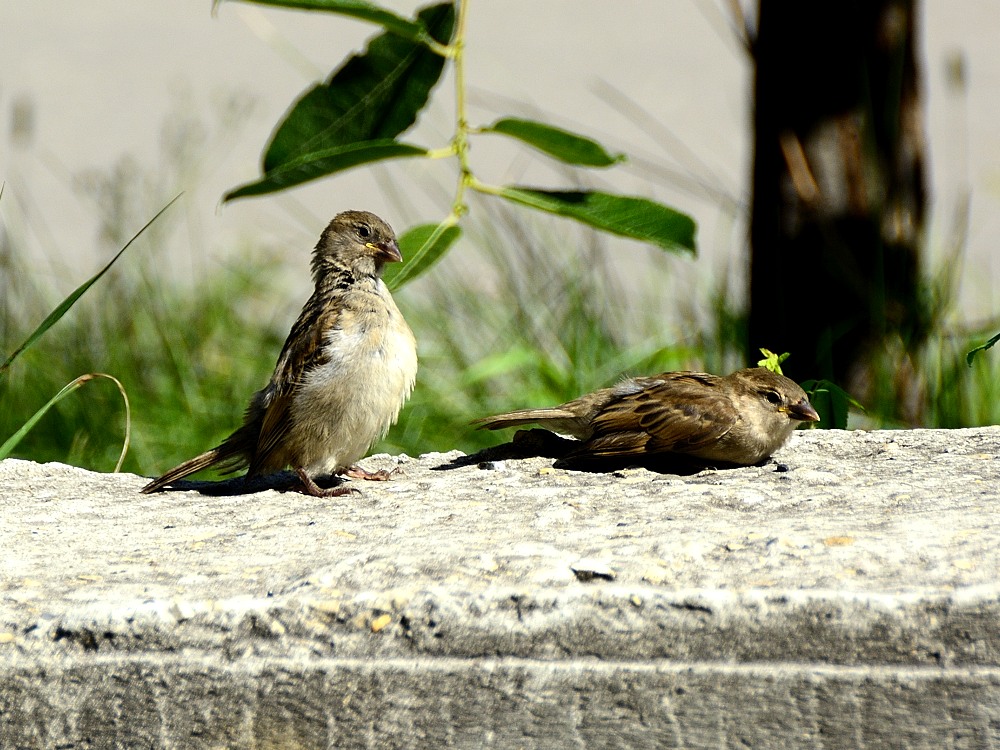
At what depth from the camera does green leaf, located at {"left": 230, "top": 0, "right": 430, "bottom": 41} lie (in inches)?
109

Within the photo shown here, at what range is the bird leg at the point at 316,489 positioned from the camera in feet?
12.5

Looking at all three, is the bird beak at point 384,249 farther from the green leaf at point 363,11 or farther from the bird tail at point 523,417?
the green leaf at point 363,11

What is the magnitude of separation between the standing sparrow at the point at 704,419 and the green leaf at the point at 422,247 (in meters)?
0.85

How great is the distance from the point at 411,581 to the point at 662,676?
52 centimetres

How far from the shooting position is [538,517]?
318cm

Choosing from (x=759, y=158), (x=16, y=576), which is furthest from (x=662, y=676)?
(x=759, y=158)

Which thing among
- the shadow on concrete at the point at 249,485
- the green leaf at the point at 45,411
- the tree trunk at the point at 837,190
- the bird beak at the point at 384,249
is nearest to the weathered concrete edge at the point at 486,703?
the green leaf at the point at 45,411

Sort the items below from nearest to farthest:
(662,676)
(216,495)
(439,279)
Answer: (662,676) < (216,495) < (439,279)

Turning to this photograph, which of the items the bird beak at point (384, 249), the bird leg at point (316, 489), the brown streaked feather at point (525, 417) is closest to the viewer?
the bird leg at point (316, 489)

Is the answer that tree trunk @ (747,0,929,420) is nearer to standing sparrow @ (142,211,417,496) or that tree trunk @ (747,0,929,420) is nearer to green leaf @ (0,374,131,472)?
standing sparrow @ (142,211,417,496)

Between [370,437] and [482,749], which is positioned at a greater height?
[370,437]

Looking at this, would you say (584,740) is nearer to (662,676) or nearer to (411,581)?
(662,676)

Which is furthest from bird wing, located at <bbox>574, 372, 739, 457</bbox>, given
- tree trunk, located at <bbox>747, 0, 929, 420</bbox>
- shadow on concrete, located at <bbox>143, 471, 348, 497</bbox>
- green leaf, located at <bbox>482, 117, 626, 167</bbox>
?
tree trunk, located at <bbox>747, 0, 929, 420</bbox>

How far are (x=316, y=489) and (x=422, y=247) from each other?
0.94 m
